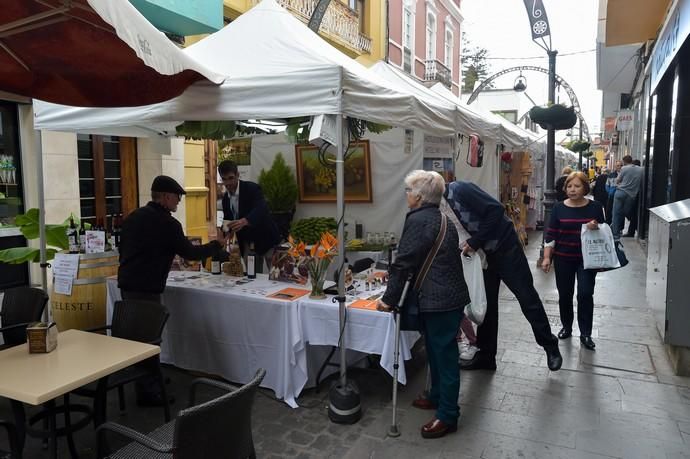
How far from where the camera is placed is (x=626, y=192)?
1169cm

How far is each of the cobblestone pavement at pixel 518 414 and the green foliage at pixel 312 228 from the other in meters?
2.53

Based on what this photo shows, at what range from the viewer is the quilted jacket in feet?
10.6

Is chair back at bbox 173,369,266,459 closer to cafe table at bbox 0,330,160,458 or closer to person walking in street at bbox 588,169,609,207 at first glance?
cafe table at bbox 0,330,160,458

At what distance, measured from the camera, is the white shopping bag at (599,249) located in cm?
477

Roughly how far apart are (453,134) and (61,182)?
551cm

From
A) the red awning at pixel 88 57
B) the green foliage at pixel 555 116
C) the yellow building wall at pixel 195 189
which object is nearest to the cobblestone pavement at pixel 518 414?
the red awning at pixel 88 57

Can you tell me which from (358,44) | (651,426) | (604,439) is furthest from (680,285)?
(358,44)

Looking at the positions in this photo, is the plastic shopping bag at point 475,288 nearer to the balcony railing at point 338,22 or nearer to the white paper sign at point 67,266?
the white paper sign at point 67,266

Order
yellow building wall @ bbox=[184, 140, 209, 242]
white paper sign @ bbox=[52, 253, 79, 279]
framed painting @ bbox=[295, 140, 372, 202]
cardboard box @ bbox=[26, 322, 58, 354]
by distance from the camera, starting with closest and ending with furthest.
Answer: cardboard box @ bbox=[26, 322, 58, 354] < white paper sign @ bbox=[52, 253, 79, 279] < framed painting @ bbox=[295, 140, 372, 202] < yellow building wall @ bbox=[184, 140, 209, 242]

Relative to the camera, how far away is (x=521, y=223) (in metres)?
11.8

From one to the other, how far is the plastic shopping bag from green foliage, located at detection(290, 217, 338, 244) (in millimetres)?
3033

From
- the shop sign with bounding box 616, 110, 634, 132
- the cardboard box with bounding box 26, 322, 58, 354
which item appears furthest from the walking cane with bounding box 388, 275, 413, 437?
the shop sign with bounding box 616, 110, 634, 132

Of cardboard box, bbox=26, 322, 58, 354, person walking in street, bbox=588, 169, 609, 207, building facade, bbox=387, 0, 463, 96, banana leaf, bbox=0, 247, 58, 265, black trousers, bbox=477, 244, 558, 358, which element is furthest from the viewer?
building facade, bbox=387, 0, 463, 96

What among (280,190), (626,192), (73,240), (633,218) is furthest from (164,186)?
(633,218)
